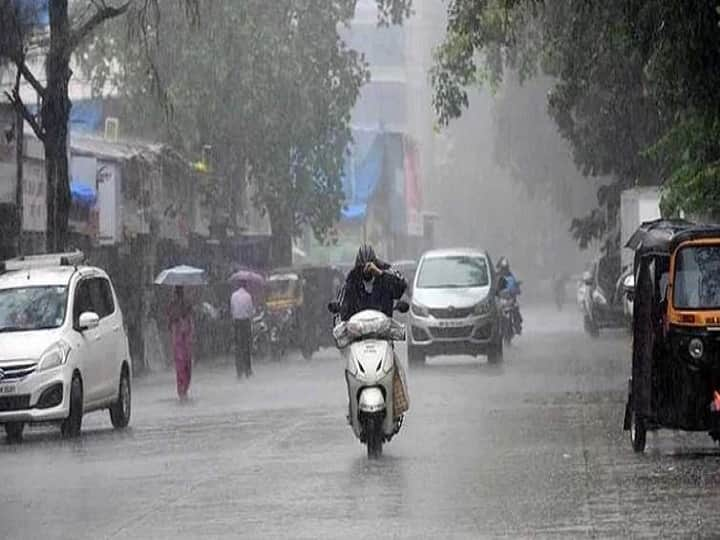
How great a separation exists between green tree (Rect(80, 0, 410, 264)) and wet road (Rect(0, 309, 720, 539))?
2556cm

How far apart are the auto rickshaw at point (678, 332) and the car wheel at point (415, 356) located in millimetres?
20686

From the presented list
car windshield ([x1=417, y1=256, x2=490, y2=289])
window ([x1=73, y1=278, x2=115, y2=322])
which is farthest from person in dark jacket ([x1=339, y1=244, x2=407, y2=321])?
car windshield ([x1=417, y1=256, x2=490, y2=289])

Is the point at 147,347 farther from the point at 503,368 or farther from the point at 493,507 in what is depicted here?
the point at 493,507

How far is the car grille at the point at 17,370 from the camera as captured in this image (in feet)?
75.7

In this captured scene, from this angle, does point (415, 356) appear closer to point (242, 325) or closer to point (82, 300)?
point (242, 325)

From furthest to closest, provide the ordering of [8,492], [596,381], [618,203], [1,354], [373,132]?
[373,132] < [618,203] < [596,381] < [1,354] < [8,492]

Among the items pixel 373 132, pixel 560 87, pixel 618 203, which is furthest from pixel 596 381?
pixel 373 132

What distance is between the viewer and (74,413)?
2362 centimetres

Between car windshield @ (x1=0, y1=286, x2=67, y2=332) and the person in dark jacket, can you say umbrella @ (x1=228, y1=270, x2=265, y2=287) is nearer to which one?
car windshield @ (x1=0, y1=286, x2=67, y2=332)

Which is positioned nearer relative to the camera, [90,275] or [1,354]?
[1,354]

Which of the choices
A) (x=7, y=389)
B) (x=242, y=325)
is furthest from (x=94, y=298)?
(x=242, y=325)

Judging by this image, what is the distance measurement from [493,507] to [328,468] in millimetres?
3554

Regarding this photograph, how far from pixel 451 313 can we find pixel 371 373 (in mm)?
20033

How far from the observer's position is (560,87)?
1527 inches
